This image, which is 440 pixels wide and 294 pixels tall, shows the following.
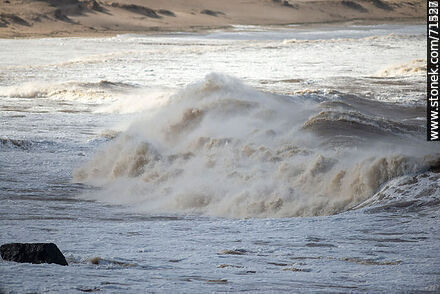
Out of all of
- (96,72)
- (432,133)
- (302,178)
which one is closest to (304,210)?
(302,178)

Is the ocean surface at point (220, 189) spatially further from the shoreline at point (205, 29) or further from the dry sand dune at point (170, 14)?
the dry sand dune at point (170, 14)

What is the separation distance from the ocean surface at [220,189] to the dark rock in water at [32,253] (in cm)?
13

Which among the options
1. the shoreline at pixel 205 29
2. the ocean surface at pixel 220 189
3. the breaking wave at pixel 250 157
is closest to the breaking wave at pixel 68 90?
the ocean surface at pixel 220 189

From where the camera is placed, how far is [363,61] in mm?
31406

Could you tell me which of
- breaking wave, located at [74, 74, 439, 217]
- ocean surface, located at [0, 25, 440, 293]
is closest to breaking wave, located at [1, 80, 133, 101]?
ocean surface, located at [0, 25, 440, 293]

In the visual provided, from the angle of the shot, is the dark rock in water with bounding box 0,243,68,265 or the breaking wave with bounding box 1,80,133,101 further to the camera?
the breaking wave with bounding box 1,80,133,101

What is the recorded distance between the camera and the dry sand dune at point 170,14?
50000 mm

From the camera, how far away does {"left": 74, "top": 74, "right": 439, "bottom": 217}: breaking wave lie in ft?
28.7

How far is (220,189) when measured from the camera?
9.54 metres

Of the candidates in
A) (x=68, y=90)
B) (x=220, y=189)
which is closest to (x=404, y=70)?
(x=68, y=90)

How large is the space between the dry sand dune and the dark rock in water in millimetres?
39093

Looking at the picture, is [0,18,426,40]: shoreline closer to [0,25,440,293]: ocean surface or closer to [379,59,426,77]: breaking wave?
[379,59,426,77]: breaking wave

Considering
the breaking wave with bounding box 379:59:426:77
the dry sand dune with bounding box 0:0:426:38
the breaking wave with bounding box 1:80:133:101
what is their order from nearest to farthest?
the breaking wave with bounding box 1:80:133:101 → the breaking wave with bounding box 379:59:426:77 → the dry sand dune with bounding box 0:0:426:38

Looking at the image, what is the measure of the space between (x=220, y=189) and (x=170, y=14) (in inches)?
2183
